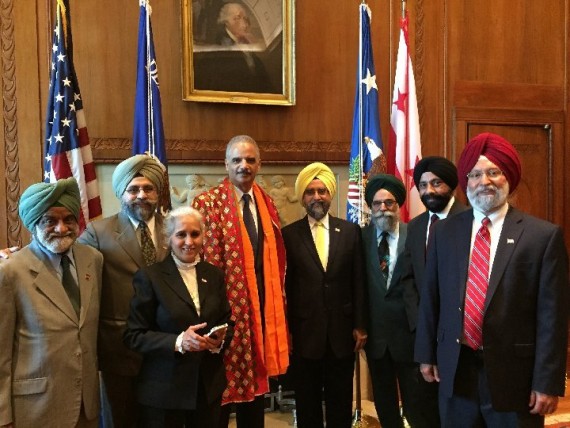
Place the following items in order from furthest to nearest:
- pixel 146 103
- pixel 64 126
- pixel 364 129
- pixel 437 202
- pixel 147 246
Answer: pixel 364 129, pixel 146 103, pixel 64 126, pixel 437 202, pixel 147 246

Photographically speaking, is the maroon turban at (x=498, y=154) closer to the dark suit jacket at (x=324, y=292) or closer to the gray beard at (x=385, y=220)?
the gray beard at (x=385, y=220)

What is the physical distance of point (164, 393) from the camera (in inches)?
89.7

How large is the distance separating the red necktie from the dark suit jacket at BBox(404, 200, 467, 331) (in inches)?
24.0

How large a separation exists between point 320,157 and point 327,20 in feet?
3.46

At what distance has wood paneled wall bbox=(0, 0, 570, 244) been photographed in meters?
3.69

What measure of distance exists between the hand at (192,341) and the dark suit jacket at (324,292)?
36.1 inches

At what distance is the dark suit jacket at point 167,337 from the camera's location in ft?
7.47

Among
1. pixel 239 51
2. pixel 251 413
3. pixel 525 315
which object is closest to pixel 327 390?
pixel 251 413

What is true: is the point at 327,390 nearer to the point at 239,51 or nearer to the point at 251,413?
the point at 251,413

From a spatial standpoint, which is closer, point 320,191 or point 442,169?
point 442,169

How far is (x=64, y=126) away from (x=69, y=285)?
1422 millimetres

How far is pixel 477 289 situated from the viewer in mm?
2209

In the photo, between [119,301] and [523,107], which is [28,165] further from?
[523,107]

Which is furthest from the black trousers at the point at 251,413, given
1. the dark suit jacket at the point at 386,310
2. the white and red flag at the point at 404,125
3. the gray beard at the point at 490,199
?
the white and red flag at the point at 404,125
